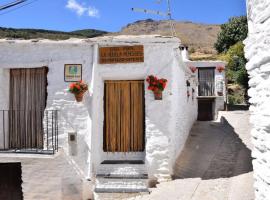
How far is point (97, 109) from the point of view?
10.0 metres

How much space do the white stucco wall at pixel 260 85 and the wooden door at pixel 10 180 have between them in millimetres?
8138

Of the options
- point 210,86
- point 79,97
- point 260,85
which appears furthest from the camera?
point 210,86

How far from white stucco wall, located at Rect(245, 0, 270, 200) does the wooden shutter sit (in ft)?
22.8

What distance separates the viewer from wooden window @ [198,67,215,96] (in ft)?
78.8

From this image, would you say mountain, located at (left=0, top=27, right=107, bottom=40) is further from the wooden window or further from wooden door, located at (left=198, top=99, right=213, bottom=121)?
wooden door, located at (left=198, top=99, right=213, bottom=121)

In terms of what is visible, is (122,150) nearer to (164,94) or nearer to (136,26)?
(164,94)

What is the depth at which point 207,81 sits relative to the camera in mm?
24172

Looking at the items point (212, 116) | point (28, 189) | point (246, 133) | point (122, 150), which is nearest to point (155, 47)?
point (122, 150)

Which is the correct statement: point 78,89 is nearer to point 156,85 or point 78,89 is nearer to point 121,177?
point 156,85

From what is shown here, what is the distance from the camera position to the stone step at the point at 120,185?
902 centimetres

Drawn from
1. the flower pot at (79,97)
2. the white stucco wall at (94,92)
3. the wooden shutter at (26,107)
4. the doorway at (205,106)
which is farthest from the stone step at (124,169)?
the doorway at (205,106)

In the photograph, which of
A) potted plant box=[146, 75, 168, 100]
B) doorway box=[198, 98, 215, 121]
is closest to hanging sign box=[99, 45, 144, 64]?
potted plant box=[146, 75, 168, 100]

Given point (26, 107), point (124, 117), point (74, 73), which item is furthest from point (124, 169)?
point (26, 107)

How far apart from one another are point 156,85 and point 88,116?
2.20 m
